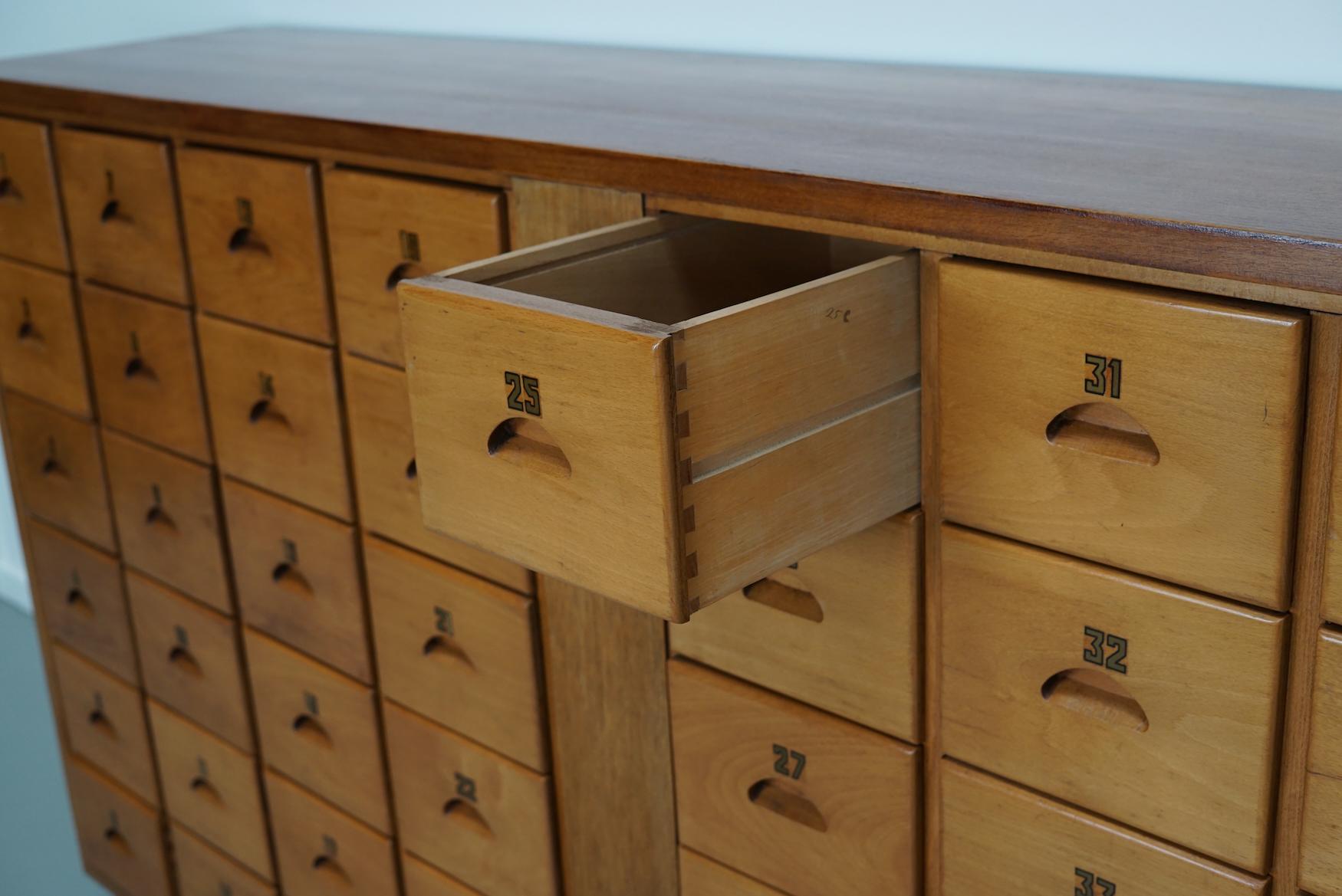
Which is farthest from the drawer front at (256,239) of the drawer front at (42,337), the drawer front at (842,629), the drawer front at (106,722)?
the drawer front at (106,722)

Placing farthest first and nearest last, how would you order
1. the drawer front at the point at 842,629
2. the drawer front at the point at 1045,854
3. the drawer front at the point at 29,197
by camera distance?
the drawer front at the point at 29,197 < the drawer front at the point at 842,629 < the drawer front at the point at 1045,854

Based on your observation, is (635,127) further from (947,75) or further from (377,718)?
(377,718)

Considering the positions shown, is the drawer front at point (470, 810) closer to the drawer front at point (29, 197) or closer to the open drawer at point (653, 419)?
the open drawer at point (653, 419)

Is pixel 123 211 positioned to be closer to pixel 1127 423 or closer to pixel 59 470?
pixel 59 470

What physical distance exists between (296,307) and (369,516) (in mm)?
245

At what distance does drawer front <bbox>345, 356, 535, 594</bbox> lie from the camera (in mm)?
1613

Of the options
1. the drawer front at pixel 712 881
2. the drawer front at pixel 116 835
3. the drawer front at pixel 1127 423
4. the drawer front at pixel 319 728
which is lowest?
the drawer front at pixel 116 835

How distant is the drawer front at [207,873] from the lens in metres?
2.19

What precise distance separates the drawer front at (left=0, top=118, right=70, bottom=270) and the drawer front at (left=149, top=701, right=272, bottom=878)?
0.67 m

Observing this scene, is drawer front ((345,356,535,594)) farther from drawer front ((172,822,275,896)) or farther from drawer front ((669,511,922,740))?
drawer front ((172,822,275,896))

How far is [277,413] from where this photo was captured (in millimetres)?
1802

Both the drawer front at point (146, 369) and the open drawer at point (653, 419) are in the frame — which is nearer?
the open drawer at point (653, 419)

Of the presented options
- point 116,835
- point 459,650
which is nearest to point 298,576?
point 459,650

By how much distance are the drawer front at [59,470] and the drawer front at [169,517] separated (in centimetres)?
4
